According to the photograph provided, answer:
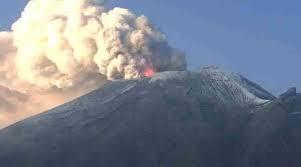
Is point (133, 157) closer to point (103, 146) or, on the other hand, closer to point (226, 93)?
point (103, 146)

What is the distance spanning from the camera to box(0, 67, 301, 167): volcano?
78562 mm

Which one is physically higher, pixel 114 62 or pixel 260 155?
pixel 114 62

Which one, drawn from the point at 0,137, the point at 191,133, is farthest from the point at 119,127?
the point at 0,137

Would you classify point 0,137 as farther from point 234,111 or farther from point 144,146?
point 234,111

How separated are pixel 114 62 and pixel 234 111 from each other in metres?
18.0

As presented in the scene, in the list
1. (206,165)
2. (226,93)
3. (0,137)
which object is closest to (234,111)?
(226,93)

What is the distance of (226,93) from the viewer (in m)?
93.7

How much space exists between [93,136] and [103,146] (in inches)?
102

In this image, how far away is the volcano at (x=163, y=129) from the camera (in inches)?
3093

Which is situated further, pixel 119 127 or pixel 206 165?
pixel 119 127

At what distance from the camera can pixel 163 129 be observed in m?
85.8

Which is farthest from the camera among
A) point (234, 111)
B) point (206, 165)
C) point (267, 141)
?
point (234, 111)

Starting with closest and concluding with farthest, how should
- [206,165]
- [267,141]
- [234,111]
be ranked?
[206,165], [267,141], [234,111]

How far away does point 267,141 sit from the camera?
83.2m
